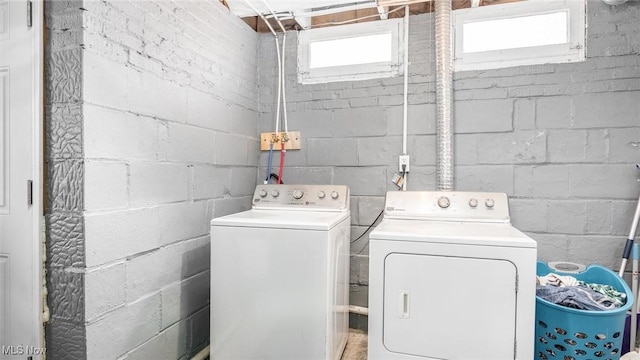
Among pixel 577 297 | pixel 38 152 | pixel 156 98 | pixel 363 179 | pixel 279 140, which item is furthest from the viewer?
pixel 279 140

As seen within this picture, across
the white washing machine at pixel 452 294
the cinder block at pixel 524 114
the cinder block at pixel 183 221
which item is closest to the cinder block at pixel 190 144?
the cinder block at pixel 183 221

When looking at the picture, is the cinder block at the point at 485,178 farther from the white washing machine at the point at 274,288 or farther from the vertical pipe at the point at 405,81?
the white washing machine at the point at 274,288

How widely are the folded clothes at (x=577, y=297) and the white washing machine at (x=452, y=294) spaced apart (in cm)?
31

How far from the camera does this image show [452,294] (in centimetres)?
141

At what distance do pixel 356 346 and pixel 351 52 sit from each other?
1.94 meters

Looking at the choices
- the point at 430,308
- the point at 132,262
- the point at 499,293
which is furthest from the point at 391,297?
the point at 132,262

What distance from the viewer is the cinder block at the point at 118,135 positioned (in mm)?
1295

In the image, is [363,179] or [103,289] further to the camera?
[363,179]

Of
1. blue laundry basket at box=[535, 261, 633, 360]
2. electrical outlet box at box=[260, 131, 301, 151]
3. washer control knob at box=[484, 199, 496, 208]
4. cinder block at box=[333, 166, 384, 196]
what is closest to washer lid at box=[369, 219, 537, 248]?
washer control knob at box=[484, 199, 496, 208]

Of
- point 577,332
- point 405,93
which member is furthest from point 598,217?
point 405,93

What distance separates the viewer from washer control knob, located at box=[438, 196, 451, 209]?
6.33ft

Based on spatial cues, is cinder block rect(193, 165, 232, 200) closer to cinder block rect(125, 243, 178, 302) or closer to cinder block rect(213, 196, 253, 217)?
cinder block rect(213, 196, 253, 217)

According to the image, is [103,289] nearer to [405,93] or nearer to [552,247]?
[405,93]

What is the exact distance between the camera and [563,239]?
6.60 feet
